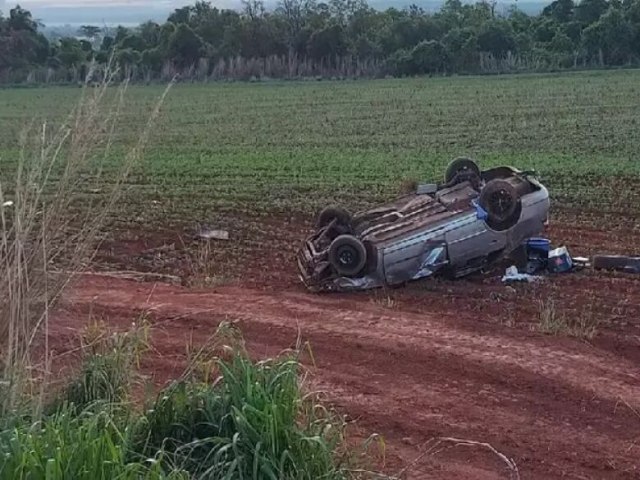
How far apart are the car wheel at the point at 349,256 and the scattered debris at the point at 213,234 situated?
326 centimetres

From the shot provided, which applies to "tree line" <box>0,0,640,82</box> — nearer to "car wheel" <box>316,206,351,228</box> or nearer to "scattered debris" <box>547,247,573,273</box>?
"car wheel" <box>316,206,351,228</box>

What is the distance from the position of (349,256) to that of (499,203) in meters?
1.53

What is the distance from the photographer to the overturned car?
982 cm

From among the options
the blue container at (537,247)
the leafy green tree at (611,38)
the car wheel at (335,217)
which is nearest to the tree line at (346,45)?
the leafy green tree at (611,38)

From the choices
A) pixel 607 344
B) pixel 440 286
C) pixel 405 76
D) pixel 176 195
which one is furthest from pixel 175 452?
pixel 405 76

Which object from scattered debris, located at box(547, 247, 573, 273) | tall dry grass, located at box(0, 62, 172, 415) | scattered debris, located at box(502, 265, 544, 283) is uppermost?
tall dry grass, located at box(0, 62, 172, 415)

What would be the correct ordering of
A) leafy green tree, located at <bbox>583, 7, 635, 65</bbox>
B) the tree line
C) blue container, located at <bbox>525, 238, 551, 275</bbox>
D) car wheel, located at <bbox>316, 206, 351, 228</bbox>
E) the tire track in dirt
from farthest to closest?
the tree line < leafy green tree, located at <bbox>583, 7, 635, 65</bbox> < car wheel, located at <bbox>316, 206, 351, 228</bbox> < blue container, located at <bbox>525, 238, 551, 275</bbox> < the tire track in dirt

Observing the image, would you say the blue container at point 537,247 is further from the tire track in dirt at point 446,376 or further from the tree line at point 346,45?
the tree line at point 346,45

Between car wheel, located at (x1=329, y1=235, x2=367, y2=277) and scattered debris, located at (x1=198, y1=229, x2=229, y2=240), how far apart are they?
10.7ft

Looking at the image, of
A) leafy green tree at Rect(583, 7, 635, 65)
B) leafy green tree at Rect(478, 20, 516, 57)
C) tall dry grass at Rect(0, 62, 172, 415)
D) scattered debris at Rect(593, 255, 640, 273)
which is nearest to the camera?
tall dry grass at Rect(0, 62, 172, 415)

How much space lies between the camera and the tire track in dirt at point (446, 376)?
5957 millimetres

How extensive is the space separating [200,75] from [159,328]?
5559 centimetres

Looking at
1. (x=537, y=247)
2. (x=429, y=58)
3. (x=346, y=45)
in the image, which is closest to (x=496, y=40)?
(x=429, y=58)

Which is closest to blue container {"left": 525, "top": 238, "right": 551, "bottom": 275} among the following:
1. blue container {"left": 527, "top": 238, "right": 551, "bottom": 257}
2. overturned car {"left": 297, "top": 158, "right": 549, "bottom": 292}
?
blue container {"left": 527, "top": 238, "right": 551, "bottom": 257}
